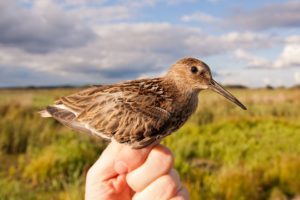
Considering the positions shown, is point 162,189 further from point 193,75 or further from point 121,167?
point 193,75

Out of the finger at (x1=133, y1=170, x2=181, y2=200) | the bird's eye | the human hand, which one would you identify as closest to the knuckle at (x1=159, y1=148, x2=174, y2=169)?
the human hand

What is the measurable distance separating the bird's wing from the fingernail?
0.64 feet

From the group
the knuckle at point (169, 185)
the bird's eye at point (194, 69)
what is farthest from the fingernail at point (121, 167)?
the bird's eye at point (194, 69)

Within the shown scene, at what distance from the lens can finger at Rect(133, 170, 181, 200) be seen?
3.59m

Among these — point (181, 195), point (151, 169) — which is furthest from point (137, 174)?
point (181, 195)

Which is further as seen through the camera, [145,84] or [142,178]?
[145,84]

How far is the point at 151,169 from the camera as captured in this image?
3562 mm

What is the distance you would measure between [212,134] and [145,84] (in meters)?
12.5

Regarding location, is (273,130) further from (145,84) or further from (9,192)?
(145,84)

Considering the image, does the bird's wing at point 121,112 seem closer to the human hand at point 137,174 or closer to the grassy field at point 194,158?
the human hand at point 137,174

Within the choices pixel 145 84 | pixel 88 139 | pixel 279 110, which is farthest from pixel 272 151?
pixel 279 110

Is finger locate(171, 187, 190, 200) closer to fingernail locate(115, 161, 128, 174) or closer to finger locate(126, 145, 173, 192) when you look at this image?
finger locate(126, 145, 173, 192)

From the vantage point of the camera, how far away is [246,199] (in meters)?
9.46

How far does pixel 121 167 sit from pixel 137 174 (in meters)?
0.13
